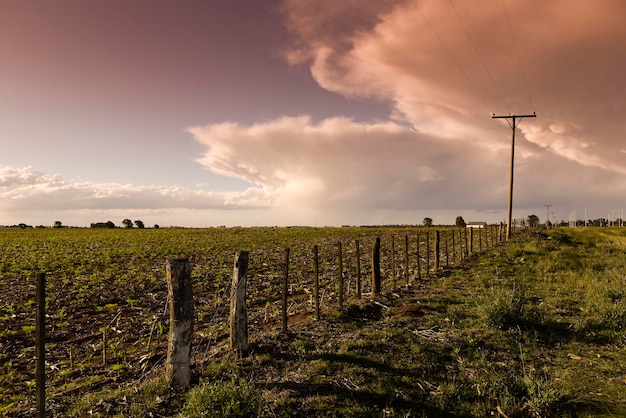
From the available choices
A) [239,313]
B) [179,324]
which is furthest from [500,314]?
[179,324]

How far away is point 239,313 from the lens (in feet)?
26.3

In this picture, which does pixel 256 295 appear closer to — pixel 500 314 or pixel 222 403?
pixel 500 314

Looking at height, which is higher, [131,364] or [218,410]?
[218,410]

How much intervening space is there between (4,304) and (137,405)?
1417cm

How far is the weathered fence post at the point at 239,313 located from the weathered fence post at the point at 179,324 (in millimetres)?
1238

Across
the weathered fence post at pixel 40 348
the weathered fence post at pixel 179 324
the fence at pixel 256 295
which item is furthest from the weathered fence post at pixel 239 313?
the weathered fence post at pixel 40 348

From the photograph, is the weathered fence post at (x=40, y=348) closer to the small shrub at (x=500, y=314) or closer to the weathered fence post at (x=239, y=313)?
the weathered fence post at (x=239, y=313)

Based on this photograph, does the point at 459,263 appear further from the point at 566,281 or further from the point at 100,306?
the point at 100,306

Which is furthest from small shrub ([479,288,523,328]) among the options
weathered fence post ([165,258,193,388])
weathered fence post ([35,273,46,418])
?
→ weathered fence post ([35,273,46,418])

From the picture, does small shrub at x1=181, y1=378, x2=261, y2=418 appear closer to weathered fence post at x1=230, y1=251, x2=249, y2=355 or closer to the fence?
the fence

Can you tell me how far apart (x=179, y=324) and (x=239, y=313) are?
5.09ft

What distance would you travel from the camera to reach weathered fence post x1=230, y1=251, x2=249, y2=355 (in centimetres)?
791

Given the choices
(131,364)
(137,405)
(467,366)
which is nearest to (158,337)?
(131,364)

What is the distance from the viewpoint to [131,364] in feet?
29.7
